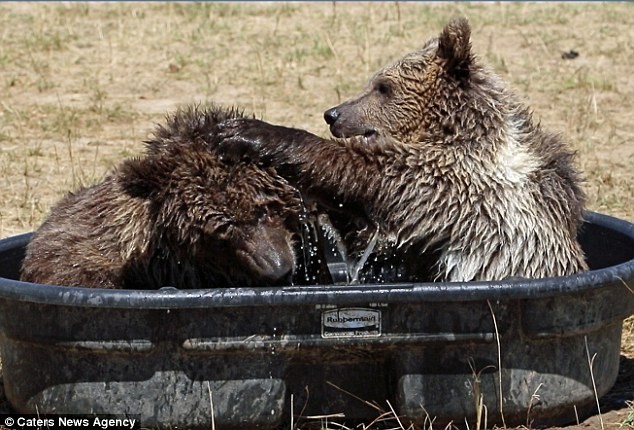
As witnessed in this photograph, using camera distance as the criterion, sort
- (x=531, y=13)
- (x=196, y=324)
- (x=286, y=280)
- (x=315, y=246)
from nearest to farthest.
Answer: (x=196, y=324), (x=286, y=280), (x=315, y=246), (x=531, y=13)

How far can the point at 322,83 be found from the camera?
1070cm

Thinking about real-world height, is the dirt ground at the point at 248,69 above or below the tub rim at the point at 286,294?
below

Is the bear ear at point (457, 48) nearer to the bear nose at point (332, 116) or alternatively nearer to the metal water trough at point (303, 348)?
the bear nose at point (332, 116)

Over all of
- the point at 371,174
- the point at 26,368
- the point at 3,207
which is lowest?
the point at 3,207

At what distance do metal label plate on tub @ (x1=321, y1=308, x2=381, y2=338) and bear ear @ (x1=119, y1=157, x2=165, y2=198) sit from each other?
1062 millimetres

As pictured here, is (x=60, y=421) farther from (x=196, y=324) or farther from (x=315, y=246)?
(x=315, y=246)

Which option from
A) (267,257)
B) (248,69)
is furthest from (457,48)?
(248,69)

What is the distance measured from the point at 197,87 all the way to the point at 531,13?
4.32 m

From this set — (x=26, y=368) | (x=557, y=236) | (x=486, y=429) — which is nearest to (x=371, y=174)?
(x=557, y=236)

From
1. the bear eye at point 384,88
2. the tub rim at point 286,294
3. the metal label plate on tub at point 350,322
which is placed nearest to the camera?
the tub rim at point 286,294

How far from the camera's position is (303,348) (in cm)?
430

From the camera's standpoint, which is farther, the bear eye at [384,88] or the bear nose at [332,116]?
the bear nose at [332,116]

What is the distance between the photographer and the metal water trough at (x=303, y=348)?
4.22m

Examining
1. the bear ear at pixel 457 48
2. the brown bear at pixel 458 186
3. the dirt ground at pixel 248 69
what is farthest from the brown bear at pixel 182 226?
the dirt ground at pixel 248 69
